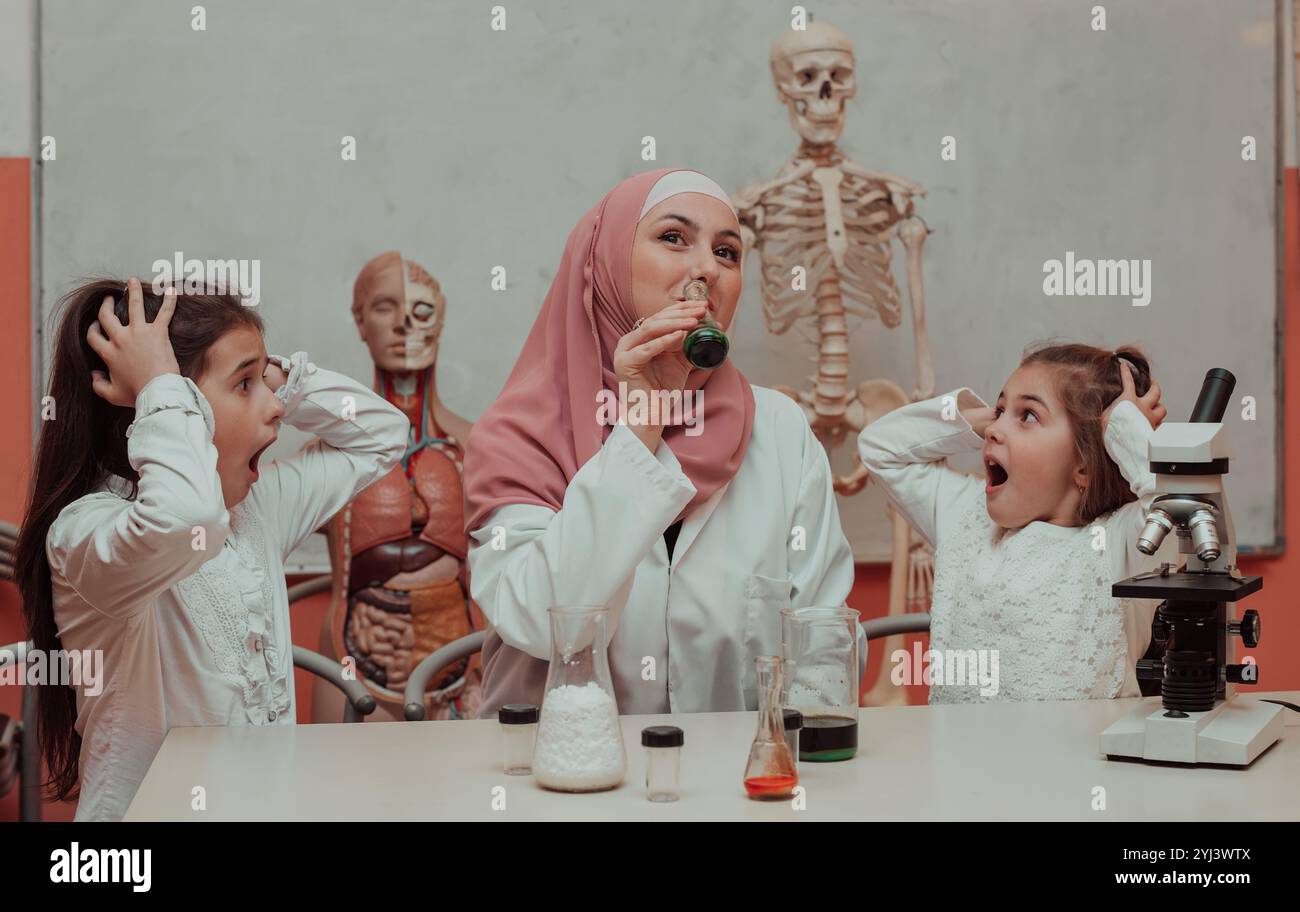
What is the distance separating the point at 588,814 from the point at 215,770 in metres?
0.53

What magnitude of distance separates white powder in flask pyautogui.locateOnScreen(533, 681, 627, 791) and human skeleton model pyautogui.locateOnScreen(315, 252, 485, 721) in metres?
1.66

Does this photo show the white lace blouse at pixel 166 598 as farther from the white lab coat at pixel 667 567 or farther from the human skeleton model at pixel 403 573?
the human skeleton model at pixel 403 573

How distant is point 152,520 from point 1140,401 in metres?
1.70

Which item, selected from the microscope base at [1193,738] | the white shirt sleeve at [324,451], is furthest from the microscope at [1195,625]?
the white shirt sleeve at [324,451]

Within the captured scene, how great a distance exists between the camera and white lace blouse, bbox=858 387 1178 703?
2264mm

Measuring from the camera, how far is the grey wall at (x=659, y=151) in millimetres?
3400

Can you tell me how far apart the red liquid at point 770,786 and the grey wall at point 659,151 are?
222cm

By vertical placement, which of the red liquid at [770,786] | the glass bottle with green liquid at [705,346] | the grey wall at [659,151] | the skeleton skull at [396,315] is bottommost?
the red liquid at [770,786]

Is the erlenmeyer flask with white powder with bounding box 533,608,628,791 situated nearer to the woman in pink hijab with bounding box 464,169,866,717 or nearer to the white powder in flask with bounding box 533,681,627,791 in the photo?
the white powder in flask with bounding box 533,681,627,791

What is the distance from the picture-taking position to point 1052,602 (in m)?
2.31

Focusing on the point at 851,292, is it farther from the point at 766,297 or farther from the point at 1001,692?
the point at 1001,692

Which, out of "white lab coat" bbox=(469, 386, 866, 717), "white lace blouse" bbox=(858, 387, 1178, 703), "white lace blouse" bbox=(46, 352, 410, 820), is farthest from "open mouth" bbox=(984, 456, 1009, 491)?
"white lace blouse" bbox=(46, 352, 410, 820)

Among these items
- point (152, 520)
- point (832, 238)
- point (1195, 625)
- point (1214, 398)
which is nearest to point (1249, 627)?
point (1195, 625)

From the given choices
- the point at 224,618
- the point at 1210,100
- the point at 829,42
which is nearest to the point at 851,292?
the point at 829,42
